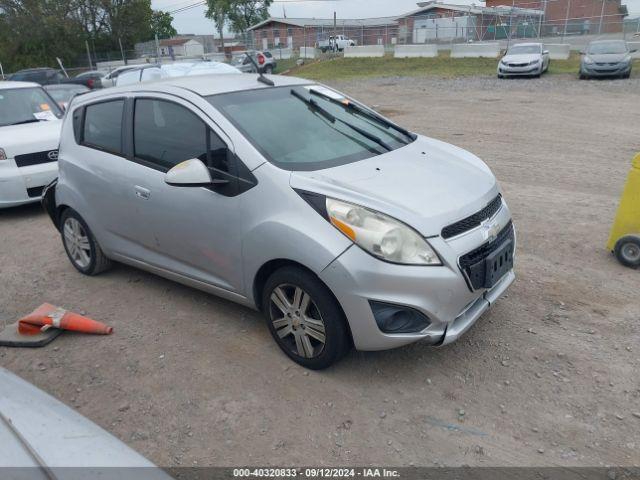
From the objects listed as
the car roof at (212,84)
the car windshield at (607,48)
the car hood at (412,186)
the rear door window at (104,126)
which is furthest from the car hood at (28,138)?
the car windshield at (607,48)

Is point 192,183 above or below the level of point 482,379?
above

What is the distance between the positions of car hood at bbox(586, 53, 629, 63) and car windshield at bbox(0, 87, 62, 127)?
1854 cm

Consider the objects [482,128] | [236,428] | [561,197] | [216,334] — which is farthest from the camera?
[482,128]

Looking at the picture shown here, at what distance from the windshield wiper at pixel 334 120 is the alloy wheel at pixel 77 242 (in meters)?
2.34

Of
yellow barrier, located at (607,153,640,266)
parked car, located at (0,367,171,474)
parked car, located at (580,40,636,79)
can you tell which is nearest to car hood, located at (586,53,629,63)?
parked car, located at (580,40,636,79)

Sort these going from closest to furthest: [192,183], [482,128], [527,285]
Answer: [192,183]
[527,285]
[482,128]

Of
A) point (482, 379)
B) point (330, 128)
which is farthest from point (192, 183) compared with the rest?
point (482, 379)

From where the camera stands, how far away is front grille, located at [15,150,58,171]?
7156 mm

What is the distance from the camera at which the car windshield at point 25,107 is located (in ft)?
26.1

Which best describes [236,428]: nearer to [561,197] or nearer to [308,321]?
[308,321]

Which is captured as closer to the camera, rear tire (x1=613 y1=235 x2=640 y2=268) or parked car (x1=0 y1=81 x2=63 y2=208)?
rear tire (x1=613 y1=235 x2=640 y2=268)

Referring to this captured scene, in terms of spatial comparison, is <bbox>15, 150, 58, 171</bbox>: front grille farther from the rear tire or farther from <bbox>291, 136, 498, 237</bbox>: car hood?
the rear tire

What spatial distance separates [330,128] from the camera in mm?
4023

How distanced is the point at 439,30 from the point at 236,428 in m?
42.3
